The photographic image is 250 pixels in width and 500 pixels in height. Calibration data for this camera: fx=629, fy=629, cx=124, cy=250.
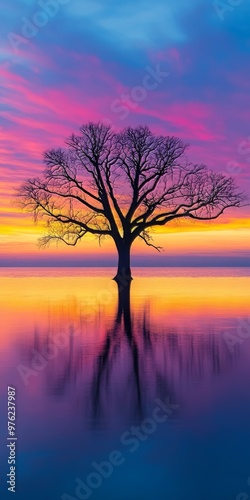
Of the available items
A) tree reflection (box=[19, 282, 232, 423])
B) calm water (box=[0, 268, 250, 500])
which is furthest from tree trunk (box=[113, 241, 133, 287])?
calm water (box=[0, 268, 250, 500])

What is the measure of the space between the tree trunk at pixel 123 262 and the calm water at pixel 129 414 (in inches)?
1145

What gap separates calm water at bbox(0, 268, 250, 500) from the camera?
241 inches

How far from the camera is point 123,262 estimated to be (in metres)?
47.6

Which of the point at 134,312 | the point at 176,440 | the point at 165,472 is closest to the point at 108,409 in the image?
the point at 176,440

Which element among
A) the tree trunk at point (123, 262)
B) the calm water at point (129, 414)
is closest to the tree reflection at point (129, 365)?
the calm water at point (129, 414)

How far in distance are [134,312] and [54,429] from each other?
17226 millimetres

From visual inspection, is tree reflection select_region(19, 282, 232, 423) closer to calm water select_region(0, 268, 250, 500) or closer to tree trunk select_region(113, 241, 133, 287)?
calm water select_region(0, 268, 250, 500)

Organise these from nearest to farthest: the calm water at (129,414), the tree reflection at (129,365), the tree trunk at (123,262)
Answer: the calm water at (129,414) < the tree reflection at (129,365) < the tree trunk at (123,262)

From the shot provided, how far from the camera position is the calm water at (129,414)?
20.1 ft

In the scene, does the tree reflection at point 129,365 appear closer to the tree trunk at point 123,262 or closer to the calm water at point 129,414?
the calm water at point 129,414

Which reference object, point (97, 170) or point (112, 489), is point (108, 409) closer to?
point (112, 489)

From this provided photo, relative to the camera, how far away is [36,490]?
5.92 metres

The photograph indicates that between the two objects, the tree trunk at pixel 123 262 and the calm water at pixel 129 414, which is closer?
the calm water at pixel 129 414

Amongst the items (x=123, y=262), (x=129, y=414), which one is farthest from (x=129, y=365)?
(x=123, y=262)
